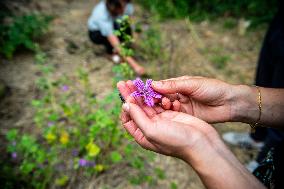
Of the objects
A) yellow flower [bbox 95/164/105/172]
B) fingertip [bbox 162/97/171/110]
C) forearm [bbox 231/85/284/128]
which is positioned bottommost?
yellow flower [bbox 95/164/105/172]

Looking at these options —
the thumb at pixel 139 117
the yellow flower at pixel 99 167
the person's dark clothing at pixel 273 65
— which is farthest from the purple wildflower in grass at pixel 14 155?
the person's dark clothing at pixel 273 65

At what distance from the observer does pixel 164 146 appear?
55.3 inches

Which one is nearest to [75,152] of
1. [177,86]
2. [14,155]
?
[14,155]

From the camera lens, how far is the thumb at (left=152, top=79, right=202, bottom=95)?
1686 millimetres

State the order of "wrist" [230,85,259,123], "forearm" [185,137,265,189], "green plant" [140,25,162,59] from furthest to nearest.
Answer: "green plant" [140,25,162,59]
"wrist" [230,85,259,123]
"forearm" [185,137,265,189]

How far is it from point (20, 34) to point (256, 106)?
11.5ft

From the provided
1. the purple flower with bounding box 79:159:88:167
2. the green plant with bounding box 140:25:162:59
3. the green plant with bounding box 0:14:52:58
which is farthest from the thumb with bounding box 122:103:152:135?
the green plant with bounding box 140:25:162:59

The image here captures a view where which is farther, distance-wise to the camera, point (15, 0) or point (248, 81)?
point (15, 0)

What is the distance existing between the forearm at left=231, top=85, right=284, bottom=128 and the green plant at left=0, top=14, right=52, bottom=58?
2990mm

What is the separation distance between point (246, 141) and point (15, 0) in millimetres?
4773

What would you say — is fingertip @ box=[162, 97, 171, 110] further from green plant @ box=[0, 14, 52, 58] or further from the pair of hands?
green plant @ box=[0, 14, 52, 58]

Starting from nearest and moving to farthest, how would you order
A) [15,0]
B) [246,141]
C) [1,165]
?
[1,165], [246,141], [15,0]

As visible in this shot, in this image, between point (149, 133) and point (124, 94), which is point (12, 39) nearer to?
point (124, 94)

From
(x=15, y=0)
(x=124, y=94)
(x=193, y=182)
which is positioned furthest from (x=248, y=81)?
(x=15, y=0)
